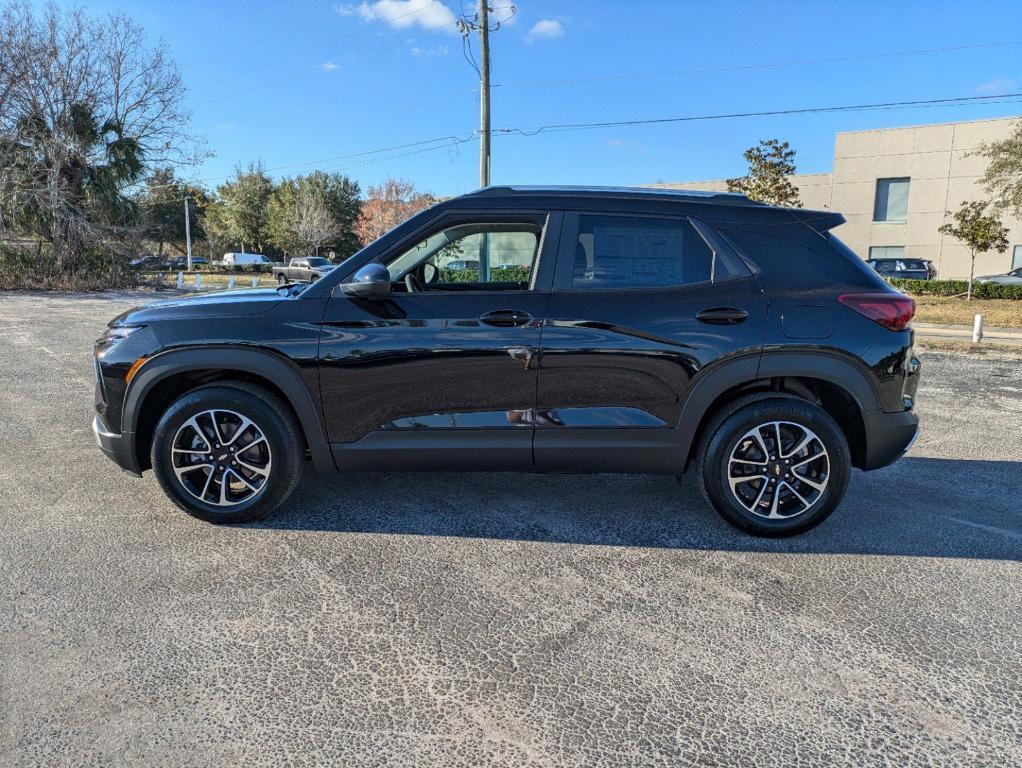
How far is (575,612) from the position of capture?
2.92m

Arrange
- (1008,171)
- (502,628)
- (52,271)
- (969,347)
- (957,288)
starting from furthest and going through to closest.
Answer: (957,288) → (52,271) → (1008,171) → (969,347) → (502,628)

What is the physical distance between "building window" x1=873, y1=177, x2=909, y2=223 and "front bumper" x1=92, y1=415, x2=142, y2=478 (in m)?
41.6

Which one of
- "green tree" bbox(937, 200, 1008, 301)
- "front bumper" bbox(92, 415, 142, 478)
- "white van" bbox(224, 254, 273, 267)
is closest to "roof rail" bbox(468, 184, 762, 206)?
"front bumper" bbox(92, 415, 142, 478)

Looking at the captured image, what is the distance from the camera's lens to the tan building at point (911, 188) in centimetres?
3412

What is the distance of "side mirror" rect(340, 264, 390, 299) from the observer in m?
3.48

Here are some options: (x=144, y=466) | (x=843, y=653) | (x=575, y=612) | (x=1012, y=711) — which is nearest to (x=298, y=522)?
(x=144, y=466)

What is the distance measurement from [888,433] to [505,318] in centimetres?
218

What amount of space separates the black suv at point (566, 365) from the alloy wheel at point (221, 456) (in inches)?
0.4

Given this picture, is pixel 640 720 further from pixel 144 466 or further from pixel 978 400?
pixel 978 400

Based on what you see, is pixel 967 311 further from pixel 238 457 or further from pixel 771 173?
pixel 238 457

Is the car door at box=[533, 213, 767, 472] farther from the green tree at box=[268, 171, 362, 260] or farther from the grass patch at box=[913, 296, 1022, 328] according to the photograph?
the green tree at box=[268, 171, 362, 260]

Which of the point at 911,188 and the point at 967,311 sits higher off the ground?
the point at 911,188

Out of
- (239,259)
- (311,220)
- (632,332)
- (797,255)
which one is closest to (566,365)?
(632,332)

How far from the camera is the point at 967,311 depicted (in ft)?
68.9
